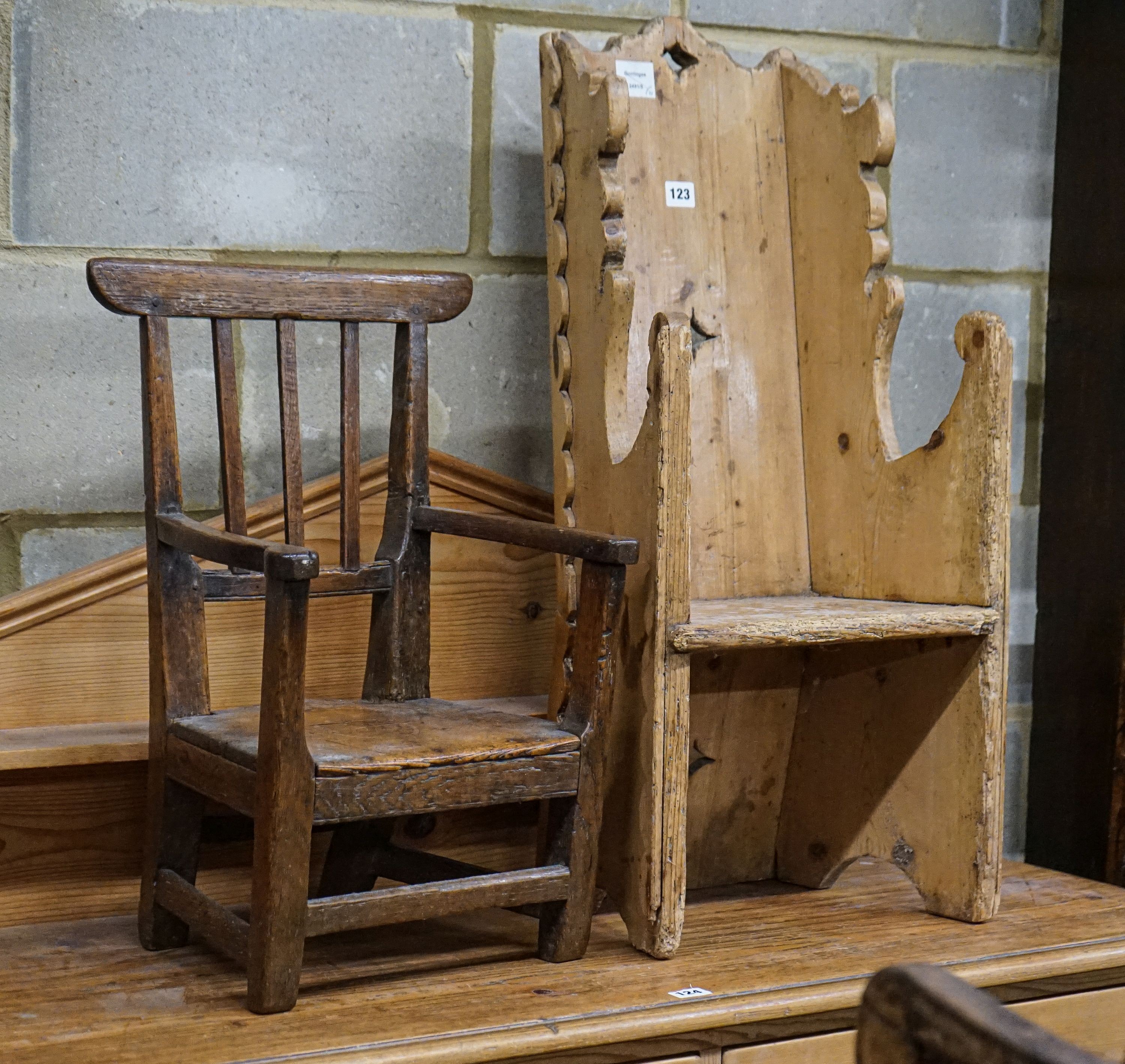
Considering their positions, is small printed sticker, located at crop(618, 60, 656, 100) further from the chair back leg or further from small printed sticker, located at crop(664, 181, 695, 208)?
the chair back leg

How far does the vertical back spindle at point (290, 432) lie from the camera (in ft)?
5.45

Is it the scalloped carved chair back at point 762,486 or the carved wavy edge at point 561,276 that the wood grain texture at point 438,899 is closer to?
the scalloped carved chair back at point 762,486

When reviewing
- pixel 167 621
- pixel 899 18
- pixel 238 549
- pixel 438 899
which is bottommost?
pixel 438 899

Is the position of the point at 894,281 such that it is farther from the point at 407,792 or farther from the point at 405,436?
the point at 407,792

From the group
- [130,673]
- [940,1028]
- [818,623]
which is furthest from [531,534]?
[940,1028]

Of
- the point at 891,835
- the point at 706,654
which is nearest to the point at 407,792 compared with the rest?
the point at 706,654

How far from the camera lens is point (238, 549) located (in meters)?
1.40

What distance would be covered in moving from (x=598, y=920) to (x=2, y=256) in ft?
3.77

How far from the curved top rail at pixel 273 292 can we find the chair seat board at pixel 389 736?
471 millimetres

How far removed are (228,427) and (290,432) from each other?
0.08 metres

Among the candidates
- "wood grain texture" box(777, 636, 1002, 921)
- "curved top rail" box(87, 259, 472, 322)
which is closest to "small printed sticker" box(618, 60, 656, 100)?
"curved top rail" box(87, 259, 472, 322)

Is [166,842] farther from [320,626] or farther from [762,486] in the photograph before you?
[762,486]

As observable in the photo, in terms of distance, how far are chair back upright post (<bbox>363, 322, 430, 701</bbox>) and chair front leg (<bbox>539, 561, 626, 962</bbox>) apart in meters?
0.27

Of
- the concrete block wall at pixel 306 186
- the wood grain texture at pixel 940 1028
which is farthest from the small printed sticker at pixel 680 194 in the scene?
the wood grain texture at pixel 940 1028
